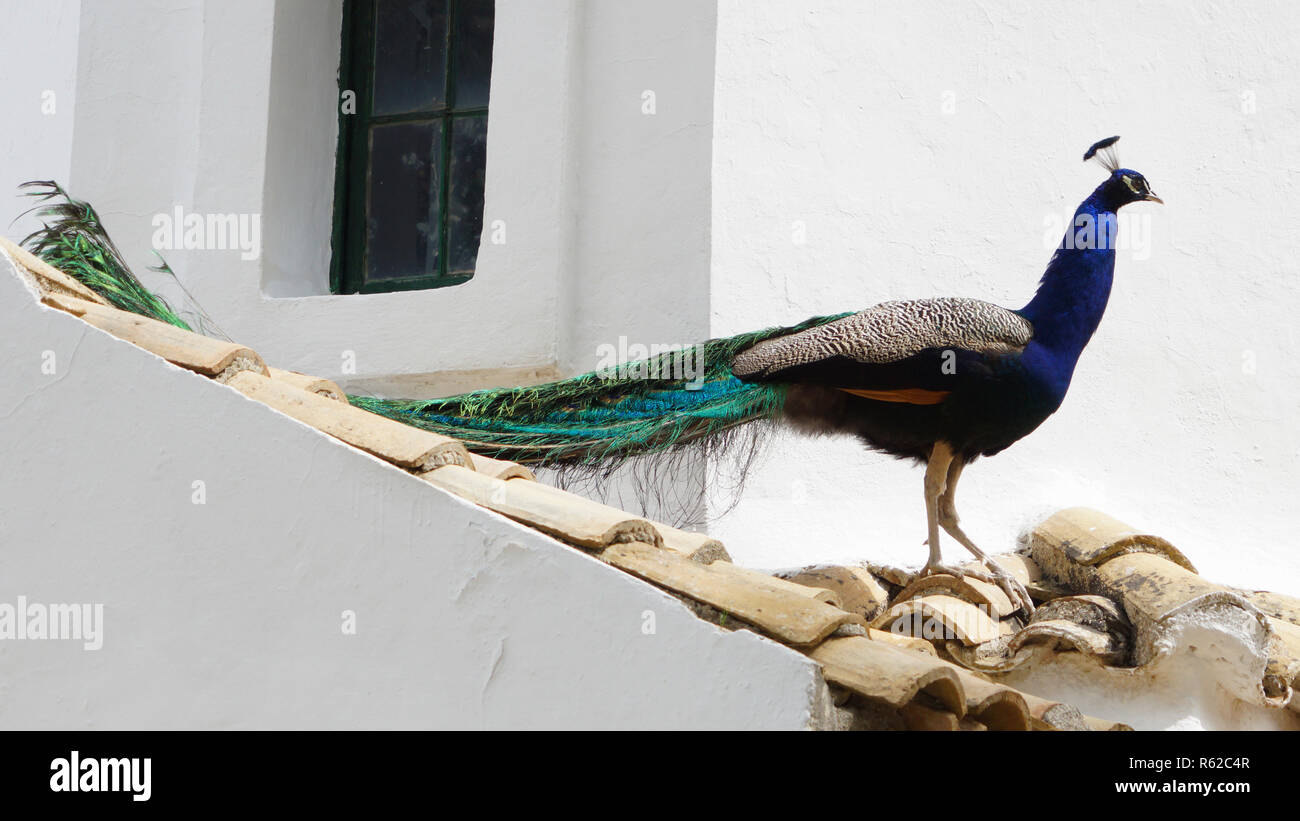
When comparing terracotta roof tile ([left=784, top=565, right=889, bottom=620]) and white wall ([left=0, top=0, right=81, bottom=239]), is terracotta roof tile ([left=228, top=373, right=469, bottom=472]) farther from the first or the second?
white wall ([left=0, top=0, right=81, bottom=239])

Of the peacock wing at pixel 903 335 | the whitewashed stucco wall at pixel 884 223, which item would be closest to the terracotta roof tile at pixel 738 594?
the peacock wing at pixel 903 335

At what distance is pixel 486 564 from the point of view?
291cm

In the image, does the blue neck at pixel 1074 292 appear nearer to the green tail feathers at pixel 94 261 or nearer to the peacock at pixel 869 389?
the peacock at pixel 869 389

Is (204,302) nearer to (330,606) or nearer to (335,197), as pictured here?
(335,197)

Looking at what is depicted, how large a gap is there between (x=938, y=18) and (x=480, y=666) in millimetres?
3211

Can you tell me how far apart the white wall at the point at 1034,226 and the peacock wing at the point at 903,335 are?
1.87 feet

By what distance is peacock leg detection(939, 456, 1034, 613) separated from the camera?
4312mm

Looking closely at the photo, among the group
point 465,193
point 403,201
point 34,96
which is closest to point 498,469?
point 465,193

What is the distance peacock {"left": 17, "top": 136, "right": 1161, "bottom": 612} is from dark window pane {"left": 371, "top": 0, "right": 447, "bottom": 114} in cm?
129

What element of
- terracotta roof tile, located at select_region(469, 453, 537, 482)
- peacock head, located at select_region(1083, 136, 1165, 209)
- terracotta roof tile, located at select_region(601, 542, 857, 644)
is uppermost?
peacock head, located at select_region(1083, 136, 1165, 209)

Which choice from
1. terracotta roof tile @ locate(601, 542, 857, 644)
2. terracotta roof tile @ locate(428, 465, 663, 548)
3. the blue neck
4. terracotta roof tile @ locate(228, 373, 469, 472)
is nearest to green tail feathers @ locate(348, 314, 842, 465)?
the blue neck

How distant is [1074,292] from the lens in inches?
167

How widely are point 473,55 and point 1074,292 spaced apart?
8.02ft

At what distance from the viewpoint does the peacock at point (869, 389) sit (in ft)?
13.5
